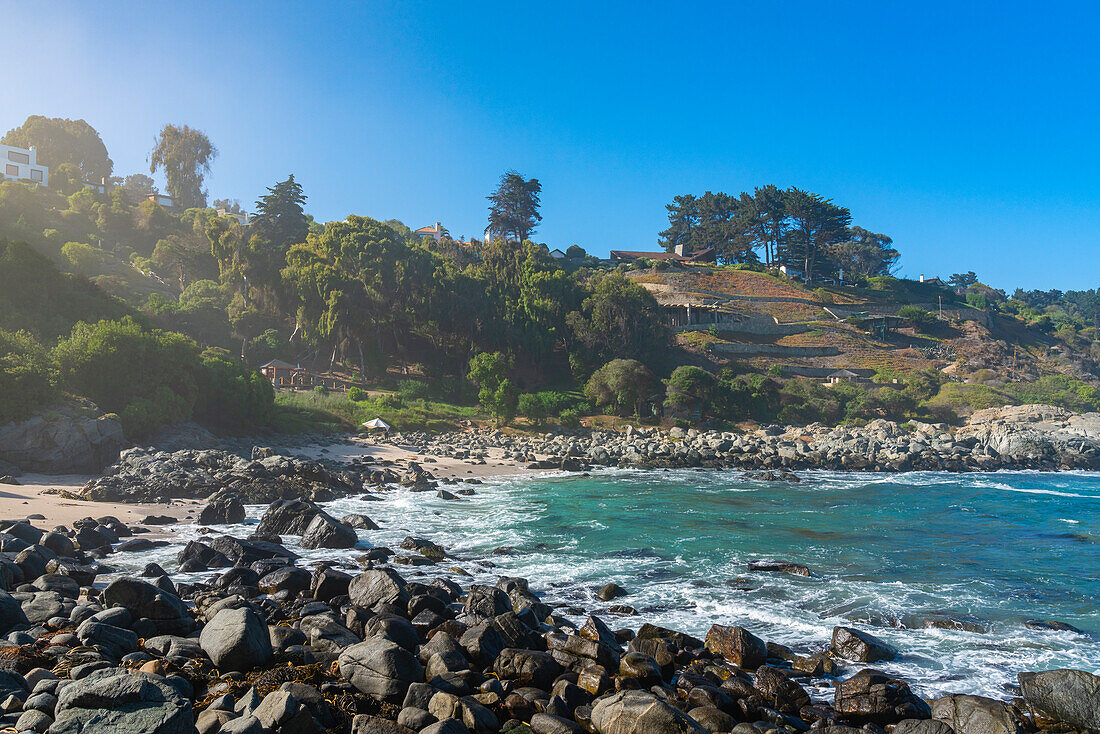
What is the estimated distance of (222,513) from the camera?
676 inches

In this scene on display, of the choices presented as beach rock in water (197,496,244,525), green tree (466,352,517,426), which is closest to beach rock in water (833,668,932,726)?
beach rock in water (197,496,244,525)

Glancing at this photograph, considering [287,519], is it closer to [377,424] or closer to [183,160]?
[377,424]

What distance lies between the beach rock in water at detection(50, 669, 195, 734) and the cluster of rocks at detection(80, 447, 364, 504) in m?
14.4

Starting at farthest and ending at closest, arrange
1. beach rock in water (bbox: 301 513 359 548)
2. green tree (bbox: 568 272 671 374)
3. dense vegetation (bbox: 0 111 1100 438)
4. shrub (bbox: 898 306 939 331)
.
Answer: shrub (bbox: 898 306 939 331), green tree (bbox: 568 272 671 374), dense vegetation (bbox: 0 111 1100 438), beach rock in water (bbox: 301 513 359 548)

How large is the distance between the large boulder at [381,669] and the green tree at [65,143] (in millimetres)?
86385

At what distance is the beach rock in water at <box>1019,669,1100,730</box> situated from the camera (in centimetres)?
731

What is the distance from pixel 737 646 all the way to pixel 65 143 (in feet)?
324

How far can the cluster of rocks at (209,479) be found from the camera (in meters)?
18.9

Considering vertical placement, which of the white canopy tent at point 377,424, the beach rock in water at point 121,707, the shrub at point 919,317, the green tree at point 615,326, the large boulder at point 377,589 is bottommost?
the white canopy tent at point 377,424

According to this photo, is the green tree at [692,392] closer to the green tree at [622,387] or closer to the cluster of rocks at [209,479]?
the green tree at [622,387]

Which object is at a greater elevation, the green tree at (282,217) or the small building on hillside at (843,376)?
the green tree at (282,217)

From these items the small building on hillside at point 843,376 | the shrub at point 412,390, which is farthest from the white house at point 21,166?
the small building on hillside at point 843,376

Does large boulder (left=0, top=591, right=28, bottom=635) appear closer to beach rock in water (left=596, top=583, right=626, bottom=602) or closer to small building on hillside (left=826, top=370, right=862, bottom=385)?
beach rock in water (left=596, top=583, right=626, bottom=602)

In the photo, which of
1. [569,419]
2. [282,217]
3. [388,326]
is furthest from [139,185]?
[569,419]
